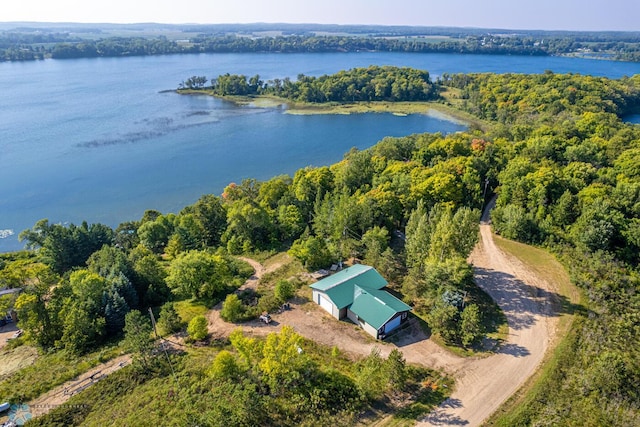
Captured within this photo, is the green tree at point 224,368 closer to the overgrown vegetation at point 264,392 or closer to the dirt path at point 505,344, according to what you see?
the overgrown vegetation at point 264,392

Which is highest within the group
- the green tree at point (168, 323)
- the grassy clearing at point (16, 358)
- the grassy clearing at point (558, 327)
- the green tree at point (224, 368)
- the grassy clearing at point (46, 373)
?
the green tree at point (224, 368)

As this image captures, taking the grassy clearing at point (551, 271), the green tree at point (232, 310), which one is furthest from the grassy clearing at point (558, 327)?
the green tree at point (232, 310)

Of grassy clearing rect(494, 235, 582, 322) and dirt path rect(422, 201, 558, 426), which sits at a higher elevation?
grassy clearing rect(494, 235, 582, 322)

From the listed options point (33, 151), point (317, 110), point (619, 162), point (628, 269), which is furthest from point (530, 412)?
point (317, 110)

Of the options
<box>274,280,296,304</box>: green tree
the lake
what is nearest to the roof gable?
<box>274,280,296,304</box>: green tree

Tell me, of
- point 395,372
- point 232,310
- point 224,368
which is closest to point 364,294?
point 395,372

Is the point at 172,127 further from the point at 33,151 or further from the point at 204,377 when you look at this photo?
the point at 204,377

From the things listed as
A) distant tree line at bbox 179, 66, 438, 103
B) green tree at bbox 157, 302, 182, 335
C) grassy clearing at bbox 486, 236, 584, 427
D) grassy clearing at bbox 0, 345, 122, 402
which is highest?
distant tree line at bbox 179, 66, 438, 103

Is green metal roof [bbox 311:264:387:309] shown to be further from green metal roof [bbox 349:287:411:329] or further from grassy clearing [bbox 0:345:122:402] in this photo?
grassy clearing [bbox 0:345:122:402]
